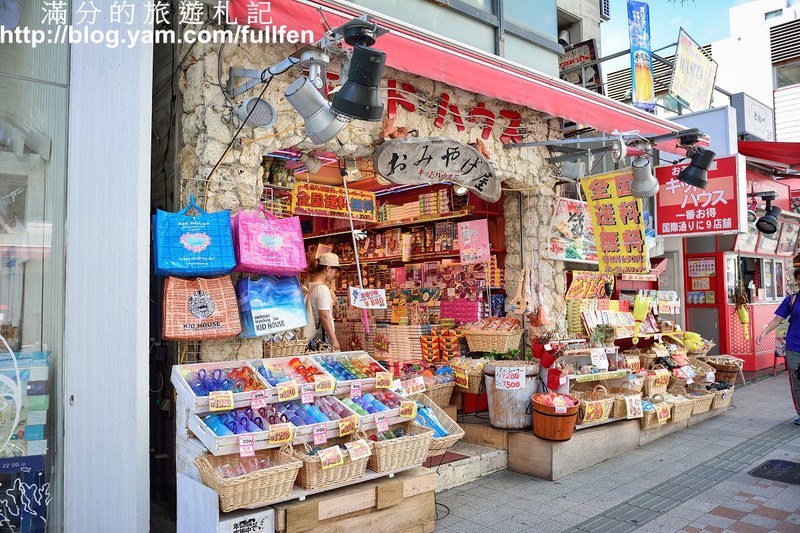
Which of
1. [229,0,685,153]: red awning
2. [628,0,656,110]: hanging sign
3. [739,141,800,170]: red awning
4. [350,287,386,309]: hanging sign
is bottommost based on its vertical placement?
[350,287,386,309]: hanging sign

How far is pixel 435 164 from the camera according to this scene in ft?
23.5

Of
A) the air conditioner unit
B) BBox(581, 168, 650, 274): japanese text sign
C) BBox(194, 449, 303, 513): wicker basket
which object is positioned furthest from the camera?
the air conditioner unit

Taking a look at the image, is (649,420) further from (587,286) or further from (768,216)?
(768,216)

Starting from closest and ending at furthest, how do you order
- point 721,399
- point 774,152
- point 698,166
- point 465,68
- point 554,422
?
point 554,422
point 465,68
point 698,166
point 721,399
point 774,152

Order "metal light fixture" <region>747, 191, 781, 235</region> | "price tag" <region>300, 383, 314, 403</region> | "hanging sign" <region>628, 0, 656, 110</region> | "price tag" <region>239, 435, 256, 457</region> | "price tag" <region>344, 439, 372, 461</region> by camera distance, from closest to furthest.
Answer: "price tag" <region>239, 435, 256, 457</region>, "price tag" <region>344, 439, 372, 461</region>, "price tag" <region>300, 383, 314, 403</region>, "hanging sign" <region>628, 0, 656, 110</region>, "metal light fixture" <region>747, 191, 781, 235</region>

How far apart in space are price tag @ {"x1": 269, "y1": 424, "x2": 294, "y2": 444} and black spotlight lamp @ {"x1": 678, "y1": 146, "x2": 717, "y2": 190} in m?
6.23

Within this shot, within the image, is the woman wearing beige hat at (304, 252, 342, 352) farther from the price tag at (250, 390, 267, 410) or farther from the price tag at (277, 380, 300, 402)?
the price tag at (250, 390, 267, 410)

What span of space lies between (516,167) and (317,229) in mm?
4896

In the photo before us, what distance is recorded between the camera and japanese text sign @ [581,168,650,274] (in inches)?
315

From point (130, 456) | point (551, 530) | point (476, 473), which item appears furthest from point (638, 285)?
point (130, 456)

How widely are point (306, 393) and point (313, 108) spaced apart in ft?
7.36

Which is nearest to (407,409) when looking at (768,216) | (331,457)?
(331,457)

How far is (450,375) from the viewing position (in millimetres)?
7434

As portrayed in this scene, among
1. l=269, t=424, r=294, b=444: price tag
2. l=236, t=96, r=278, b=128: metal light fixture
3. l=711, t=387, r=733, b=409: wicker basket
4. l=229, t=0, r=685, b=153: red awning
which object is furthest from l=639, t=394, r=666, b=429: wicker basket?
l=236, t=96, r=278, b=128: metal light fixture
